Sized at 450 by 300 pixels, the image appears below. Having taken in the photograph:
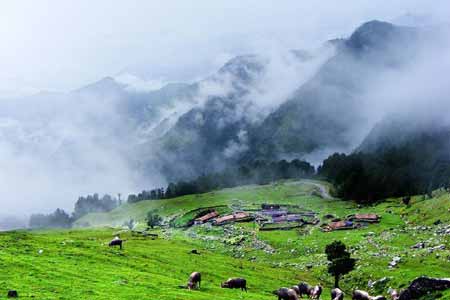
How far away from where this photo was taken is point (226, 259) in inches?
4003

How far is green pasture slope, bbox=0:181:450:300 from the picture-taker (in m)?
46.6

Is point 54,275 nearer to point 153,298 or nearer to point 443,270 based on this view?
point 153,298

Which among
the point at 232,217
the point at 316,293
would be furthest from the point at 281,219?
the point at 316,293

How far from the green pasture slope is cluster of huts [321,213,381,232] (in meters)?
3.51

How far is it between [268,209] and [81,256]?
136567 millimetres

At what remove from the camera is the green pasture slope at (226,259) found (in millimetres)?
46625

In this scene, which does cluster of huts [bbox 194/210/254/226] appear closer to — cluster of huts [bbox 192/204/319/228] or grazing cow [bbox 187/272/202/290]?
cluster of huts [bbox 192/204/319/228]

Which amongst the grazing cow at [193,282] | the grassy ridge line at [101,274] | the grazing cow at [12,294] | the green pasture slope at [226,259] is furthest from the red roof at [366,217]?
the grazing cow at [12,294]

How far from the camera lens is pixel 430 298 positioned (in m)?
44.8

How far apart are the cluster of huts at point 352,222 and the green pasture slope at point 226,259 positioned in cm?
351

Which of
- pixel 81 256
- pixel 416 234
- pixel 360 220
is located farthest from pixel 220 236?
pixel 81 256

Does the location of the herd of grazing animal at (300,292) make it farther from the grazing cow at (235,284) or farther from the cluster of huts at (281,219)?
the cluster of huts at (281,219)

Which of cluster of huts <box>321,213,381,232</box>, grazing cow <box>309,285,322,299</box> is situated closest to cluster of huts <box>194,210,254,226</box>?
cluster of huts <box>321,213,381,232</box>

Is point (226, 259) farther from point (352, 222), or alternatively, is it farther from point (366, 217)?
point (366, 217)
